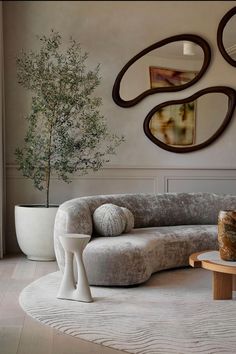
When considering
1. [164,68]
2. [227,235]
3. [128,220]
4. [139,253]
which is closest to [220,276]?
[227,235]

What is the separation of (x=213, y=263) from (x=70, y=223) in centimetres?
126

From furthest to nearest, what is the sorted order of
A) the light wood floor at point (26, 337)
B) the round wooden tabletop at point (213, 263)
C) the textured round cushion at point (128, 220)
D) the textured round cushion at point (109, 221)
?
the textured round cushion at point (128, 220) < the textured round cushion at point (109, 221) < the round wooden tabletop at point (213, 263) < the light wood floor at point (26, 337)

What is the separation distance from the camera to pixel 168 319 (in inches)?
149

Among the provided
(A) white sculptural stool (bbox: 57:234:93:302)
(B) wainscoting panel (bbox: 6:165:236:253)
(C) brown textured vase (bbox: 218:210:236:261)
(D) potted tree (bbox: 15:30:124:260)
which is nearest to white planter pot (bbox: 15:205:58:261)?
(D) potted tree (bbox: 15:30:124:260)

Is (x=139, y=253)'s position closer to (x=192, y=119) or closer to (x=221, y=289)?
(x=221, y=289)

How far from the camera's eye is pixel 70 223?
490cm

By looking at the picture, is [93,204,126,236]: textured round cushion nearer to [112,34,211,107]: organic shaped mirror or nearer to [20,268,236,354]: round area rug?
[20,268,236,354]: round area rug

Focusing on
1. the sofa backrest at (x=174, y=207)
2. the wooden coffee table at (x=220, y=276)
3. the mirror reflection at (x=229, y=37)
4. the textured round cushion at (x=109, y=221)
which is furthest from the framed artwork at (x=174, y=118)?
the wooden coffee table at (x=220, y=276)

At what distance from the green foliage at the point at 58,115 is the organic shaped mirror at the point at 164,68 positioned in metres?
0.35

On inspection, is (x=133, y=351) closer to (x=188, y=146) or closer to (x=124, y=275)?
(x=124, y=275)

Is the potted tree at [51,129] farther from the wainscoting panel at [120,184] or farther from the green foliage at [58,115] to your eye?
the wainscoting panel at [120,184]

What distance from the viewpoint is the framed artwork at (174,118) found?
6.54 meters

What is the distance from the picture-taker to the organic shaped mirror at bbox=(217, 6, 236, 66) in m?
6.53

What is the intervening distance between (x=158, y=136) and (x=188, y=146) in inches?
13.7
